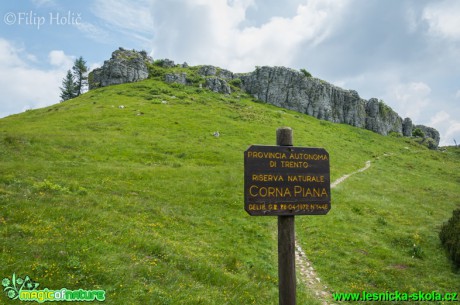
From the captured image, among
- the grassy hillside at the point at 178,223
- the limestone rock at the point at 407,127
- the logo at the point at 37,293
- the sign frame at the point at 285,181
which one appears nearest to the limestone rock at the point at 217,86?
the grassy hillside at the point at 178,223

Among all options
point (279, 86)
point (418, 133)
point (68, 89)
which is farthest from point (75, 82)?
point (418, 133)

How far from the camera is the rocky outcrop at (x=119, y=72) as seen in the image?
9819 centimetres

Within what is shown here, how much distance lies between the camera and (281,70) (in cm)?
11425

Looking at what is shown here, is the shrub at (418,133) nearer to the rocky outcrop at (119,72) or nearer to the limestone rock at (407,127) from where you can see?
the limestone rock at (407,127)

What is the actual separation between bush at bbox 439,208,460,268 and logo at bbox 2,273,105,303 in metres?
18.8

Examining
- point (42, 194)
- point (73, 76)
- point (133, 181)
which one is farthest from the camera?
point (73, 76)

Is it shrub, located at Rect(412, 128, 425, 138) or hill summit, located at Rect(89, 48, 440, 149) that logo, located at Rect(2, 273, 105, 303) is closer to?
hill summit, located at Rect(89, 48, 440, 149)

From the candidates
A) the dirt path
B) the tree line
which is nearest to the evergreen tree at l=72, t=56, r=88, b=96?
the tree line

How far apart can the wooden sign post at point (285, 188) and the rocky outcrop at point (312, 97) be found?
338 ft

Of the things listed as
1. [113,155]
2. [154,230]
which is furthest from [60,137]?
[154,230]

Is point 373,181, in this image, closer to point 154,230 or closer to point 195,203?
point 195,203

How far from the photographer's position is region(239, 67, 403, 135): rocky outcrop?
108 metres

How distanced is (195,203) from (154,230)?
8.36m

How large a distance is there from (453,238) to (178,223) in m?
17.2
